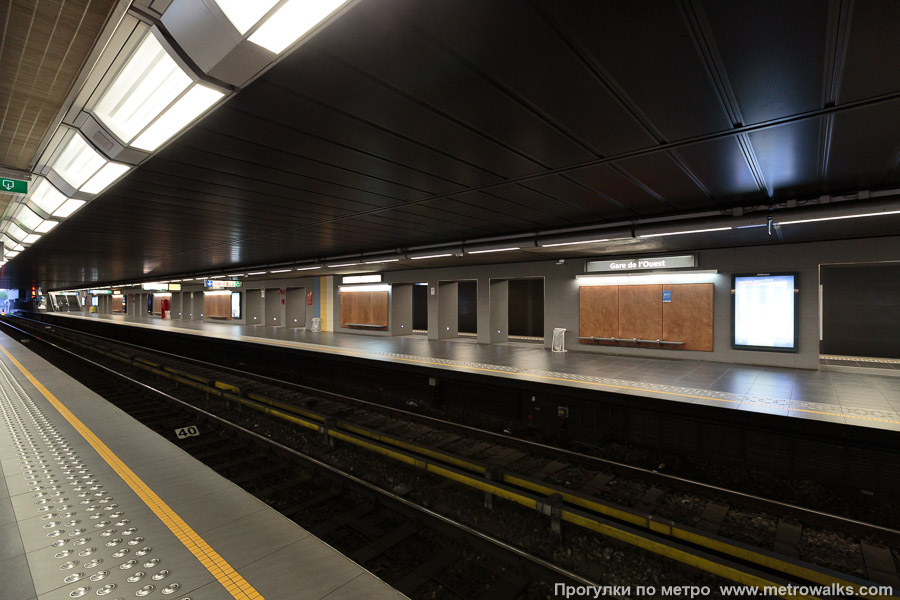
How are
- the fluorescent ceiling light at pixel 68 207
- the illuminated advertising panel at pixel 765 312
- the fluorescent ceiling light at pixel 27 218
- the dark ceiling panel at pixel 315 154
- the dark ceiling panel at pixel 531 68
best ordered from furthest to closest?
the illuminated advertising panel at pixel 765 312 → the fluorescent ceiling light at pixel 27 218 → the fluorescent ceiling light at pixel 68 207 → the dark ceiling panel at pixel 315 154 → the dark ceiling panel at pixel 531 68

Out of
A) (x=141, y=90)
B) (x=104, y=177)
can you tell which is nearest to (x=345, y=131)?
(x=141, y=90)

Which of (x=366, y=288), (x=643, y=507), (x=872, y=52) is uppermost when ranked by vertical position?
(x=872, y=52)

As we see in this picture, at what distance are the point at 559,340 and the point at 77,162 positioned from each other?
37.4 feet

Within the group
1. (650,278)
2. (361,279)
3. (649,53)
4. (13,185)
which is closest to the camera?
(649,53)

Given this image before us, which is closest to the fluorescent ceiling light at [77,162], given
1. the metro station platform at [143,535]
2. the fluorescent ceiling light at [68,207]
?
the fluorescent ceiling light at [68,207]

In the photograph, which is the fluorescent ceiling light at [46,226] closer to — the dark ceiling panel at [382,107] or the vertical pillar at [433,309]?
the dark ceiling panel at [382,107]

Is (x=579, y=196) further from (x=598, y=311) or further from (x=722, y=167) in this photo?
(x=598, y=311)

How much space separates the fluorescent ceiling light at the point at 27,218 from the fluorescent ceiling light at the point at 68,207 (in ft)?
3.55

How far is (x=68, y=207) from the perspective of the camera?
618 cm

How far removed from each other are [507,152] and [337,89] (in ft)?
6.17

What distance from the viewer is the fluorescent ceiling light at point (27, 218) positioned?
7381mm

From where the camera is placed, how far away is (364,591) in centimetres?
257

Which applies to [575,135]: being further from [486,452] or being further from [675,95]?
[486,452]

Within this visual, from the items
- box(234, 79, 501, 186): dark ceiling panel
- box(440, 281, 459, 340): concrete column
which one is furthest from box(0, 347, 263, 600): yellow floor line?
box(440, 281, 459, 340): concrete column
